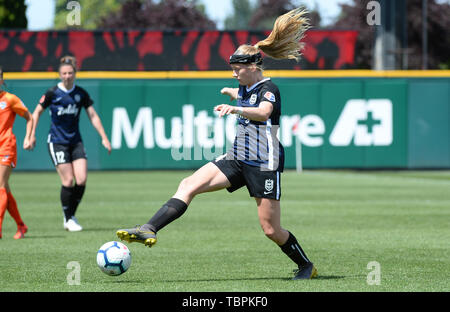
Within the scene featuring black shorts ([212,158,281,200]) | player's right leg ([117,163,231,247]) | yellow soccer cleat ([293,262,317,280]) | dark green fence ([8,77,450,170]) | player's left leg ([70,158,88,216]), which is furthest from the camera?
dark green fence ([8,77,450,170])

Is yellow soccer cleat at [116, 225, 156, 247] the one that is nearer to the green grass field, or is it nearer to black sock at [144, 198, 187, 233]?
black sock at [144, 198, 187, 233]

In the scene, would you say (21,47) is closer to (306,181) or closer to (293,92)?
(293,92)

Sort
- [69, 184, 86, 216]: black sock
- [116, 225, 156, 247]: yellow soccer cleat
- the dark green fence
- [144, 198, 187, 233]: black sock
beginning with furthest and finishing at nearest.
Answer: the dark green fence
[69, 184, 86, 216]: black sock
[144, 198, 187, 233]: black sock
[116, 225, 156, 247]: yellow soccer cleat

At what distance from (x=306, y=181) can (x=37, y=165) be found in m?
8.83

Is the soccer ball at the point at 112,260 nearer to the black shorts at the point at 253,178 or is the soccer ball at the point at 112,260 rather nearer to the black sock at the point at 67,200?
the black shorts at the point at 253,178

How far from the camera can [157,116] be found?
26.9m

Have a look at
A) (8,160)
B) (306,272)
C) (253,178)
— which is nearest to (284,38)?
(253,178)

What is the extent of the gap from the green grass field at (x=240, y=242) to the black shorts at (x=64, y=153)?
982mm

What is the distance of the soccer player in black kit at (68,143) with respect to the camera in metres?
12.3

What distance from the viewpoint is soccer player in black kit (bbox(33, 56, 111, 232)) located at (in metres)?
12.3

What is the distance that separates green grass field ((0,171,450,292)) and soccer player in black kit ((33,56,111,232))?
46 cm

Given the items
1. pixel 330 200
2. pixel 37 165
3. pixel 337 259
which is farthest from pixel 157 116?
pixel 337 259

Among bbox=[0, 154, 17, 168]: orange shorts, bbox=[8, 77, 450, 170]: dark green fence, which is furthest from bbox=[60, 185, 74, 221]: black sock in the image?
bbox=[8, 77, 450, 170]: dark green fence

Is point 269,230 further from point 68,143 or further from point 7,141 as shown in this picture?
point 68,143
